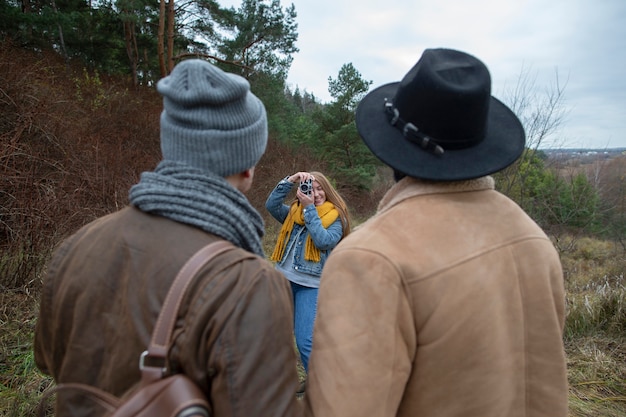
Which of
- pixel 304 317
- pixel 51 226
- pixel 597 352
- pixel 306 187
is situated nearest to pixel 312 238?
pixel 306 187

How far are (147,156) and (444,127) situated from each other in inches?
357

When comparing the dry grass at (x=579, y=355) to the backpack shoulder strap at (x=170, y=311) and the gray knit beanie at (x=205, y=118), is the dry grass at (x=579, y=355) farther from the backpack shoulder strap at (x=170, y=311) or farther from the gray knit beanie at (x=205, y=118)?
the gray knit beanie at (x=205, y=118)

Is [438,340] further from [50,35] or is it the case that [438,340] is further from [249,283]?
[50,35]

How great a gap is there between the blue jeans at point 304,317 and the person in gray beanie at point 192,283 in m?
1.97

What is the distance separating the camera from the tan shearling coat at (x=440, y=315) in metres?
0.98

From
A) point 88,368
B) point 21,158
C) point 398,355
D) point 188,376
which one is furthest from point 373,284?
point 21,158

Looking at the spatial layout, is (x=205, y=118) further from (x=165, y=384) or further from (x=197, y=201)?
(x=165, y=384)

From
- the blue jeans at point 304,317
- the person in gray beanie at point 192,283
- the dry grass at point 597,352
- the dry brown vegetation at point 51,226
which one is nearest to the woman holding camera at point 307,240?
the blue jeans at point 304,317

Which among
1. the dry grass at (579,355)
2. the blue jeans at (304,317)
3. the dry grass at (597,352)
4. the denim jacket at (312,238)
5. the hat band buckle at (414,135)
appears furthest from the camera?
the dry grass at (597,352)

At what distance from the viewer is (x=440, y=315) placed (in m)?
0.99

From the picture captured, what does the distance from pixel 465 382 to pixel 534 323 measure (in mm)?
266

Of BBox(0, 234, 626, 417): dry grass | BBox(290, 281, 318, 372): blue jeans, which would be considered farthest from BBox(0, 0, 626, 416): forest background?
BBox(290, 281, 318, 372): blue jeans

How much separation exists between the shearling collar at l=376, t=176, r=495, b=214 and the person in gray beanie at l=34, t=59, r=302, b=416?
413mm

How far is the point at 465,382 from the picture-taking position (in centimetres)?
106
